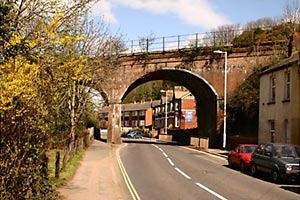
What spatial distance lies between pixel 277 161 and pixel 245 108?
2499 centimetres

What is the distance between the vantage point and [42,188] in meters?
10.9

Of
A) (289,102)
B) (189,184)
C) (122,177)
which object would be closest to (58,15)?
(189,184)

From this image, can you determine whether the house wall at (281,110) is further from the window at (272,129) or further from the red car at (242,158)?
the red car at (242,158)

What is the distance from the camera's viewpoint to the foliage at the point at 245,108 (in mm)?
44500

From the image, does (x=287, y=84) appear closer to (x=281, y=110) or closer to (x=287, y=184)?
(x=281, y=110)

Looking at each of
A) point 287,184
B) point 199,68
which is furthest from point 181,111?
point 287,184

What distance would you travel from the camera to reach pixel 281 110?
32.5 m

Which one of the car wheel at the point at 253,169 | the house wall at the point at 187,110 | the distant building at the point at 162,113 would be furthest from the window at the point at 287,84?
the house wall at the point at 187,110

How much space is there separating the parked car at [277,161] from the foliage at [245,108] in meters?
21.5

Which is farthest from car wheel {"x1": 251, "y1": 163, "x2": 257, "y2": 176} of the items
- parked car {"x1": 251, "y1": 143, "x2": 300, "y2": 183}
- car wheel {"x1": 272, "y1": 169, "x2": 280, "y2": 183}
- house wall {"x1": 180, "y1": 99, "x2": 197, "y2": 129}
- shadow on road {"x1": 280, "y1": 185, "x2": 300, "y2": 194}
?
house wall {"x1": 180, "y1": 99, "x2": 197, "y2": 129}

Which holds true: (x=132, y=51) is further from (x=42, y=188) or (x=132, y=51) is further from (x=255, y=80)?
(x=42, y=188)

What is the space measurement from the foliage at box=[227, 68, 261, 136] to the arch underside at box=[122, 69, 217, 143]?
2.60m

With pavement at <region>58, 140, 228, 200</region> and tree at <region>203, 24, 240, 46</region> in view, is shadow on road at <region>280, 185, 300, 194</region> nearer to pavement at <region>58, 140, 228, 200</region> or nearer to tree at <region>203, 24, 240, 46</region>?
pavement at <region>58, 140, 228, 200</region>

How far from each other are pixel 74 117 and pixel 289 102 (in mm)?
13404
